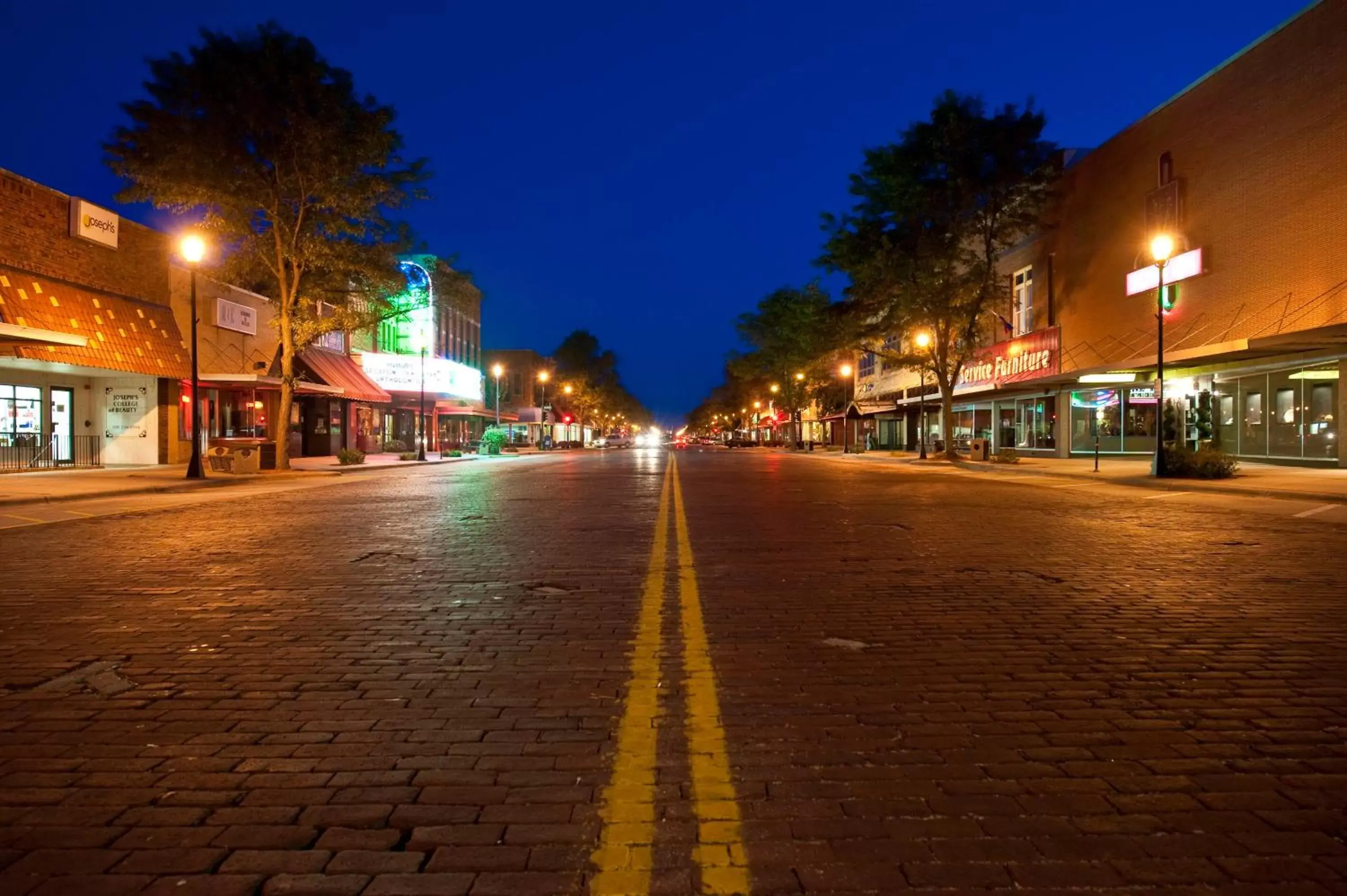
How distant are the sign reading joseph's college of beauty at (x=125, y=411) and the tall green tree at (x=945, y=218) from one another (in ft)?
98.1

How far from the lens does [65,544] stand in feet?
37.5

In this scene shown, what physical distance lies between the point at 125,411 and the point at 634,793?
32995 mm

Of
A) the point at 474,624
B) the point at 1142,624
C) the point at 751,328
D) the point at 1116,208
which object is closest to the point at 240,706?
the point at 474,624

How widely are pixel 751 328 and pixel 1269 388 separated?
176ft

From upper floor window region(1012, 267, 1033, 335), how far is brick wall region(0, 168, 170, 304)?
125 ft

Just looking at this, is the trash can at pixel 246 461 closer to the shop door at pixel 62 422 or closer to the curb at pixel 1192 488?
the shop door at pixel 62 422

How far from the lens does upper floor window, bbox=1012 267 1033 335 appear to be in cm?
4375

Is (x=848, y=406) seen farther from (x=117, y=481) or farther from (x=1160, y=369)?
(x=117, y=481)

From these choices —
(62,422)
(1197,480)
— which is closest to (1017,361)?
(1197,480)

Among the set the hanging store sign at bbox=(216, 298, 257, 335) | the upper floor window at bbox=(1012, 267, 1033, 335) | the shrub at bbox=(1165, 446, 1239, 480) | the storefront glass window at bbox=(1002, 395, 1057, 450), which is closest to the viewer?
the shrub at bbox=(1165, 446, 1239, 480)

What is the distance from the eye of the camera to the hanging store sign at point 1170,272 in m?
29.6

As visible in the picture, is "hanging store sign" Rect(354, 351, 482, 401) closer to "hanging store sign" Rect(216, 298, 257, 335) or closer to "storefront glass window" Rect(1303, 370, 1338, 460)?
"hanging store sign" Rect(216, 298, 257, 335)

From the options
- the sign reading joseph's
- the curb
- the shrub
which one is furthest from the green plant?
the shrub

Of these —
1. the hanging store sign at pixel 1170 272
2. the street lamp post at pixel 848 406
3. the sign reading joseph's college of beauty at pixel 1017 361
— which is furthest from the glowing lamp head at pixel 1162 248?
the street lamp post at pixel 848 406
